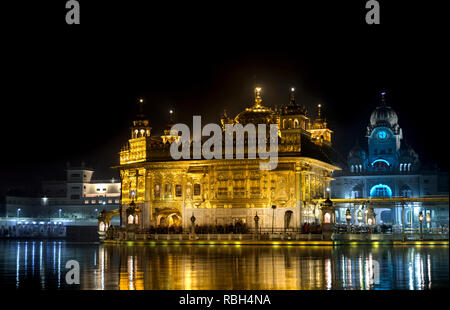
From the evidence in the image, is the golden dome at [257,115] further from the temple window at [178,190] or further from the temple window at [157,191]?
the temple window at [157,191]

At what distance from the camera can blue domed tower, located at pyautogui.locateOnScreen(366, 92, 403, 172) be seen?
10169cm

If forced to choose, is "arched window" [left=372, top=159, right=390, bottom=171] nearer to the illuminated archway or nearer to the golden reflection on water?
the illuminated archway

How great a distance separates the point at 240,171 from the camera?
53.3m

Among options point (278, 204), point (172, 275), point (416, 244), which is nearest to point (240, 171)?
point (278, 204)

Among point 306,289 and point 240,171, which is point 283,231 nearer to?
point 240,171

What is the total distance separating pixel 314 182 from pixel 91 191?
5875cm

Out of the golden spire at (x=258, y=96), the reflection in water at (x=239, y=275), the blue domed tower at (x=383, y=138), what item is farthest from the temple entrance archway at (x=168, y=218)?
the blue domed tower at (x=383, y=138)

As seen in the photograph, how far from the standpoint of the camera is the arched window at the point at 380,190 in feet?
312

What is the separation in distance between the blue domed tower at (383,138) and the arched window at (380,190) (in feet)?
16.8

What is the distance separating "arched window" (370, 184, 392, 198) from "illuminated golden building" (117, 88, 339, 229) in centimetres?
3747

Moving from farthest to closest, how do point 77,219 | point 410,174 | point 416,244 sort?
point 77,219 < point 410,174 < point 416,244

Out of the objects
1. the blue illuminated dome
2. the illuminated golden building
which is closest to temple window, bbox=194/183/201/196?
the illuminated golden building
